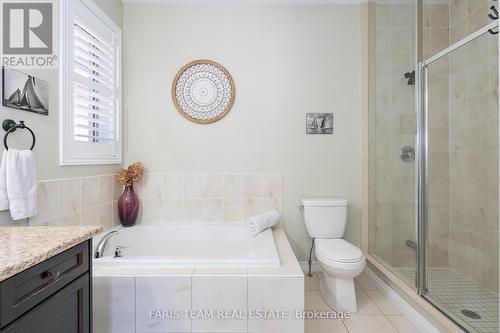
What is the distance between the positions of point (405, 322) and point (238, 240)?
135 cm

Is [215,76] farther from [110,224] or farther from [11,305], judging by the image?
[11,305]

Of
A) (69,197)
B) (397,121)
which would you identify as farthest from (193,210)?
(397,121)

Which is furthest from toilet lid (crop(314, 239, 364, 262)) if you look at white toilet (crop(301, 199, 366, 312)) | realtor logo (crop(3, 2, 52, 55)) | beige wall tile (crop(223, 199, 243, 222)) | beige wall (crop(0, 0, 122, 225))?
realtor logo (crop(3, 2, 52, 55))

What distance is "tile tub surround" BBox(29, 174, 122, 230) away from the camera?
1.53m

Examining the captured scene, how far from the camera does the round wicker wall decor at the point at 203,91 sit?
2410mm

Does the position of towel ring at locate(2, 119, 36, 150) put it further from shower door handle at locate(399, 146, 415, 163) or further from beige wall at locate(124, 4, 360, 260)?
shower door handle at locate(399, 146, 415, 163)

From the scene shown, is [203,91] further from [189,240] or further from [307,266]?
[307,266]

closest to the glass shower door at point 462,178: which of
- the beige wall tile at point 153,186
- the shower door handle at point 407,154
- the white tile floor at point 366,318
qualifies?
the shower door handle at point 407,154

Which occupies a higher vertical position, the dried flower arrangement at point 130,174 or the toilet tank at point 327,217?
the dried flower arrangement at point 130,174

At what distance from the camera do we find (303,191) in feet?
8.11

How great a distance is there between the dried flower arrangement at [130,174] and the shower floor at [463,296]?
2.40 m

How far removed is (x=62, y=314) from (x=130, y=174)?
1562 millimetres

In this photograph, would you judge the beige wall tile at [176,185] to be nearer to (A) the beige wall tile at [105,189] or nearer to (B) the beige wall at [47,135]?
(A) the beige wall tile at [105,189]

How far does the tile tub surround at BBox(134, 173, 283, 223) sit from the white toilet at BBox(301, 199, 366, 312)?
0.38 meters
